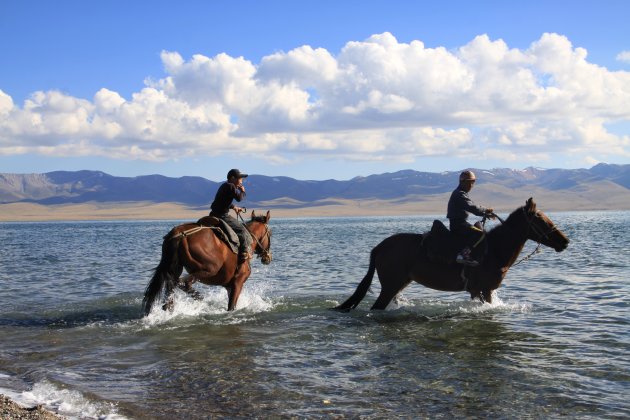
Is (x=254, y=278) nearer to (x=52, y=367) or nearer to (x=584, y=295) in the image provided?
(x=584, y=295)

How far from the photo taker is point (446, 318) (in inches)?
511

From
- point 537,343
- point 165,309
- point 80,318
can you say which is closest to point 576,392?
point 537,343

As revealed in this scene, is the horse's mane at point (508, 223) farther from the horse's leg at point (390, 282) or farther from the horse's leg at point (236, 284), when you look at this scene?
the horse's leg at point (236, 284)

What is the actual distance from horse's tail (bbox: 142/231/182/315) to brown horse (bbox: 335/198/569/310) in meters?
4.21

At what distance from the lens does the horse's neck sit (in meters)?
12.9

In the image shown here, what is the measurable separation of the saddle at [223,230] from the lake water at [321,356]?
1.59 metres

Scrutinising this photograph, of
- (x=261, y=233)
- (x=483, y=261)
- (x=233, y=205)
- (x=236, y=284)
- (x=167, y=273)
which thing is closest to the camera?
(x=167, y=273)

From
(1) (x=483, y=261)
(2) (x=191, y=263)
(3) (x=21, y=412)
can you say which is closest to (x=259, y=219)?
(2) (x=191, y=263)

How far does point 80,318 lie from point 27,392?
6088mm

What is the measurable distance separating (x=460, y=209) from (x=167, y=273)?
605 cm

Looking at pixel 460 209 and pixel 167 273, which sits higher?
pixel 460 209

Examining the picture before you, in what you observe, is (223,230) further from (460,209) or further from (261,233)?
(460,209)

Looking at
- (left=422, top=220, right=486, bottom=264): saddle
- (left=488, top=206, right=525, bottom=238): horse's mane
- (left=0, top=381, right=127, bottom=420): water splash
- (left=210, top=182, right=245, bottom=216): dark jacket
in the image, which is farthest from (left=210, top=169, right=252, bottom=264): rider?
(left=0, top=381, right=127, bottom=420): water splash

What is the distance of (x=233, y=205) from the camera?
13.3 m
